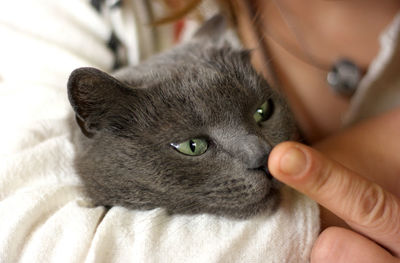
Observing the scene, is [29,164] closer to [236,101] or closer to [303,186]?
[236,101]

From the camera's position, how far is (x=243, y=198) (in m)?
0.71

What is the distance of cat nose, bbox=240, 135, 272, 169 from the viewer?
68 cm

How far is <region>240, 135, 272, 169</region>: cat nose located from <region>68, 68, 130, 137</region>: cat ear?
0.28 m

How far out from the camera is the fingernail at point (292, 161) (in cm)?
59

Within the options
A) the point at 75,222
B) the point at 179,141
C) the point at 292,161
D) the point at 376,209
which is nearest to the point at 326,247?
the point at 376,209

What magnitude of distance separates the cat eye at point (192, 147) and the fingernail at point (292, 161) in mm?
200

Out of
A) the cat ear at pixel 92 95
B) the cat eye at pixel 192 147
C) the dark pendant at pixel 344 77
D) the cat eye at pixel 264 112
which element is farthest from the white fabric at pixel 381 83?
the cat ear at pixel 92 95

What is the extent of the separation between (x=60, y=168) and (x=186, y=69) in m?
0.42

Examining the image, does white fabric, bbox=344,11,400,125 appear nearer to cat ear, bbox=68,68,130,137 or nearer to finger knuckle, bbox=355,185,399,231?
finger knuckle, bbox=355,185,399,231

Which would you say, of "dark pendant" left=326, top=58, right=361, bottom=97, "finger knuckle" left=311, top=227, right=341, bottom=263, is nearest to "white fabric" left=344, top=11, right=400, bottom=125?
"dark pendant" left=326, top=58, right=361, bottom=97

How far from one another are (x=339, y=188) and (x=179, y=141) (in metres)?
0.33

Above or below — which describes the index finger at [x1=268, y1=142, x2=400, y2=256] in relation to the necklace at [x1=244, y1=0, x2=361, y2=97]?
above

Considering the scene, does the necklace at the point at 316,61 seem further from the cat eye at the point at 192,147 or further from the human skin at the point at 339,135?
the cat eye at the point at 192,147

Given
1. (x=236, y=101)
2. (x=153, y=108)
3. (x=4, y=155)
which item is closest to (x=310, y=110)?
(x=236, y=101)
